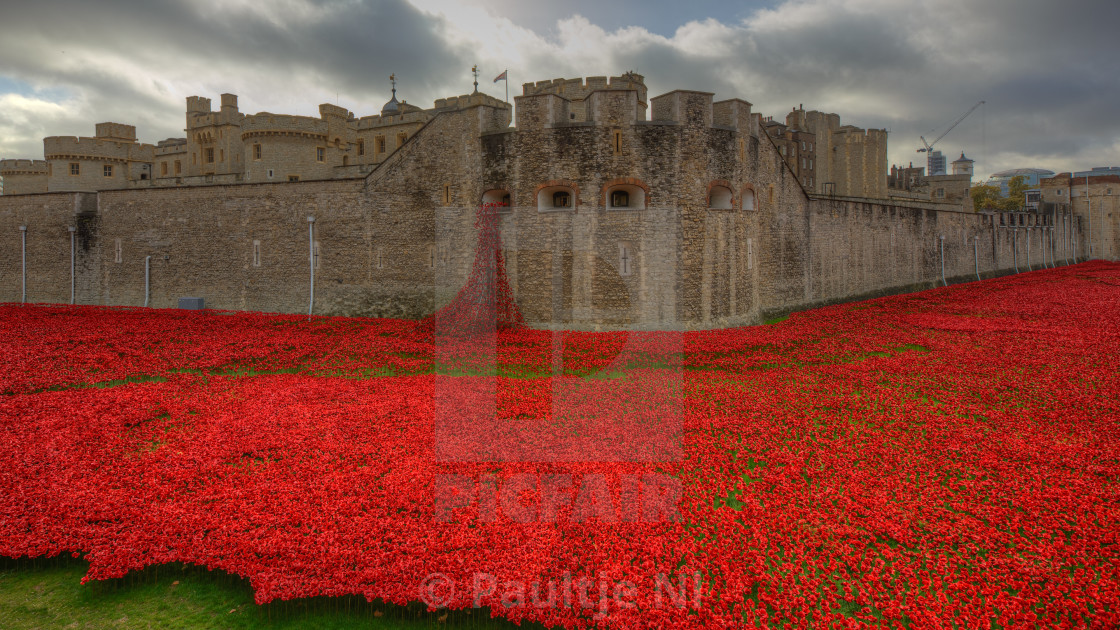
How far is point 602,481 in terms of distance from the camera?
7.19 meters

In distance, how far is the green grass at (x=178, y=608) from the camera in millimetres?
4816

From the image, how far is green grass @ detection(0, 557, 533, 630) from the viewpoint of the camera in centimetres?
482

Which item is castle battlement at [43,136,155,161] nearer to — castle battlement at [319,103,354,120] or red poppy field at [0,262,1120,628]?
castle battlement at [319,103,354,120]

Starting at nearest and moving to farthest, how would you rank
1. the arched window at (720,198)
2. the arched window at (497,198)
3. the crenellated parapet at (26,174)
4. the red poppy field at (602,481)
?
the red poppy field at (602,481)
the arched window at (720,198)
the arched window at (497,198)
the crenellated parapet at (26,174)

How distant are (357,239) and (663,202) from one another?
12.4m

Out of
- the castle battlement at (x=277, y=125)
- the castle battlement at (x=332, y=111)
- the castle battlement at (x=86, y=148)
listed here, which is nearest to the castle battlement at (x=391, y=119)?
the castle battlement at (x=332, y=111)

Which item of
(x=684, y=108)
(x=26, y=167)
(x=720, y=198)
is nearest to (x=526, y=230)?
(x=684, y=108)

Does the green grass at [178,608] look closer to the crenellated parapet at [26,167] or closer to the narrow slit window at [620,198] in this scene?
the narrow slit window at [620,198]

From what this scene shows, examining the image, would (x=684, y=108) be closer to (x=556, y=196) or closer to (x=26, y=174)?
(x=556, y=196)

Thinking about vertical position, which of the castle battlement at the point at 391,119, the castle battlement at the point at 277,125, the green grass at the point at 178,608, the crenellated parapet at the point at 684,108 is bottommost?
the green grass at the point at 178,608

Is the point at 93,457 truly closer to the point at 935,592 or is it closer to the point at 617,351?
the point at 935,592

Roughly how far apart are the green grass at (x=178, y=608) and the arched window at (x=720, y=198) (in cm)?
1780

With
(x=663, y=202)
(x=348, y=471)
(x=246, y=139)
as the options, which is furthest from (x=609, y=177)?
(x=246, y=139)

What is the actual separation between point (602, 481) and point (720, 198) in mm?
15563
